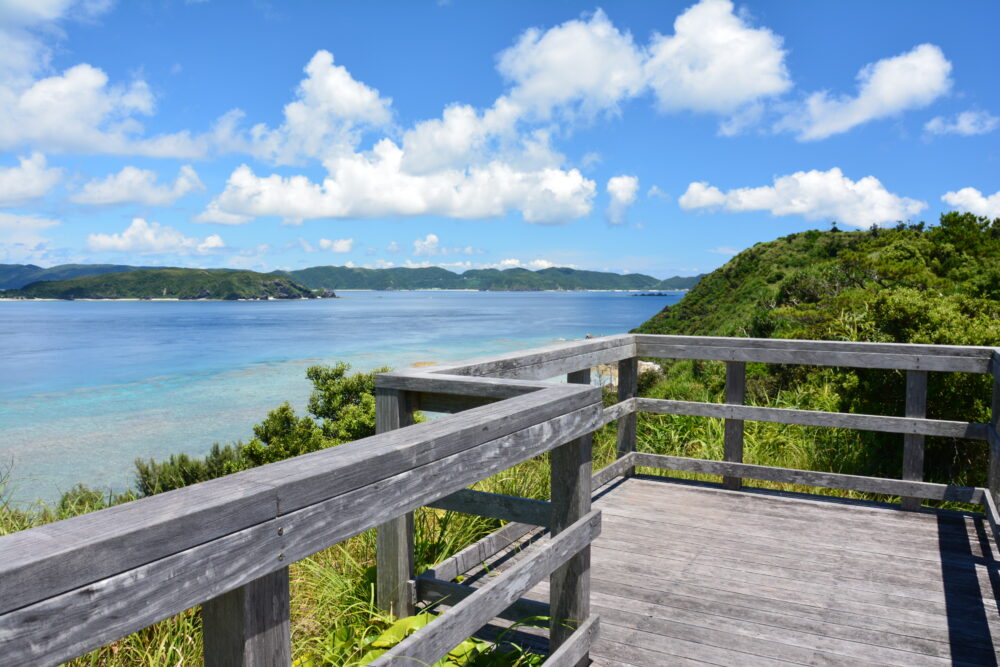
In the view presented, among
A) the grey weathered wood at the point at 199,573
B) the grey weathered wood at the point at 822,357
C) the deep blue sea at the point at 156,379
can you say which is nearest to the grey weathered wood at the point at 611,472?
the grey weathered wood at the point at 822,357

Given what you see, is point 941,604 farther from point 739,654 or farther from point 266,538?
point 266,538

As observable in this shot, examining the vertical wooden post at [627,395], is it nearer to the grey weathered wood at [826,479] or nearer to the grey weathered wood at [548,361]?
the grey weathered wood at [826,479]

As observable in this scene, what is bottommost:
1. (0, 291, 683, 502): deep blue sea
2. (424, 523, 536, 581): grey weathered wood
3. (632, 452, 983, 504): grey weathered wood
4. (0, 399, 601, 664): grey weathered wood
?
(0, 291, 683, 502): deep blue sea

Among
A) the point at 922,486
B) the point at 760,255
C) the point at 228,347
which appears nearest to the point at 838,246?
the point at 760,255

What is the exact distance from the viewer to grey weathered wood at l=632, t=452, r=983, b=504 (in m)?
4.66

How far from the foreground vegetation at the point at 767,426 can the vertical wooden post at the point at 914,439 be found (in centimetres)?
91

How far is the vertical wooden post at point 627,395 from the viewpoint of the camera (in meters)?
5.43

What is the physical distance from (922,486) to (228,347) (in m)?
65.6

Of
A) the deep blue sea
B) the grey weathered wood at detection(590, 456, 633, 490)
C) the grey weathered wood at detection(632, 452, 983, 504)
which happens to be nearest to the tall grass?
the grey weathered wood at detection(590, 456, 633, 490)

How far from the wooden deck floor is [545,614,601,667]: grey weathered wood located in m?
0.28

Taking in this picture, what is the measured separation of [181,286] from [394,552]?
189m

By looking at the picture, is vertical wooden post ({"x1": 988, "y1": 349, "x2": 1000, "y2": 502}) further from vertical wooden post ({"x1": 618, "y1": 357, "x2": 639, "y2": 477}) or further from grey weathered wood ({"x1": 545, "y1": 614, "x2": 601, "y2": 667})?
grey weathered wood ({"x1": 545, "y1": 614, "x2": 601, "y2": 667})

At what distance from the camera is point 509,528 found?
13.6 ft

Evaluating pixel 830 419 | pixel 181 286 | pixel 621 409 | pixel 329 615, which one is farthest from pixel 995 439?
pixel 181 286
